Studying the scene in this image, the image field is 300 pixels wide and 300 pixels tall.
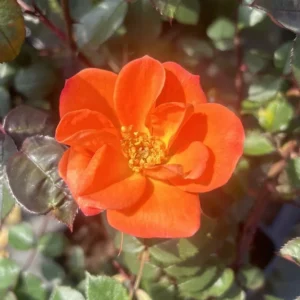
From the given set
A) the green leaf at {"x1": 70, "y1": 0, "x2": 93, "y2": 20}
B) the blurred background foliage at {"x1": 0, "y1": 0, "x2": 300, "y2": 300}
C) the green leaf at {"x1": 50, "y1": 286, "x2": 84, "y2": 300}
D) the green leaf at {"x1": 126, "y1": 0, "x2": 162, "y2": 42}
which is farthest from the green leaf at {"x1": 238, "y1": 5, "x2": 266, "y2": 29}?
the green leaf at {"x1": 50, "y1": 286, "x2": 84, "y2": 300}

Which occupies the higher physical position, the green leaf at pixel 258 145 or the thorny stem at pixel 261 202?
the green leaf at pixel 258 145

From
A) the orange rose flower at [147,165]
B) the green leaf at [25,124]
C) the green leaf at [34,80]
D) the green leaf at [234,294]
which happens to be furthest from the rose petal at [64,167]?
the green leaf at [234,294]

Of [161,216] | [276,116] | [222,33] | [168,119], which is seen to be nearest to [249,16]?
[222,33]

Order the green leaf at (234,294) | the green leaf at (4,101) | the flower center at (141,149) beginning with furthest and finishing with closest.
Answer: the green leaf at (234,294)
the green leaf at (4,101)
the flower center at (141,149)

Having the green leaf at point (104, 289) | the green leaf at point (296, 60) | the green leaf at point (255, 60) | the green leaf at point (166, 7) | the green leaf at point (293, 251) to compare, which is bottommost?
the green leaf at point (104, 289)

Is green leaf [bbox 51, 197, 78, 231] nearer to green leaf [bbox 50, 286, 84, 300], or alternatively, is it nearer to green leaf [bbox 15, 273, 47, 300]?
green leaf [bbox 50, 286, 84, 300]

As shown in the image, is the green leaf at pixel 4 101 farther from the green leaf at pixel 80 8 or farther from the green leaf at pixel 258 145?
the green leaf at pixel 258 145
